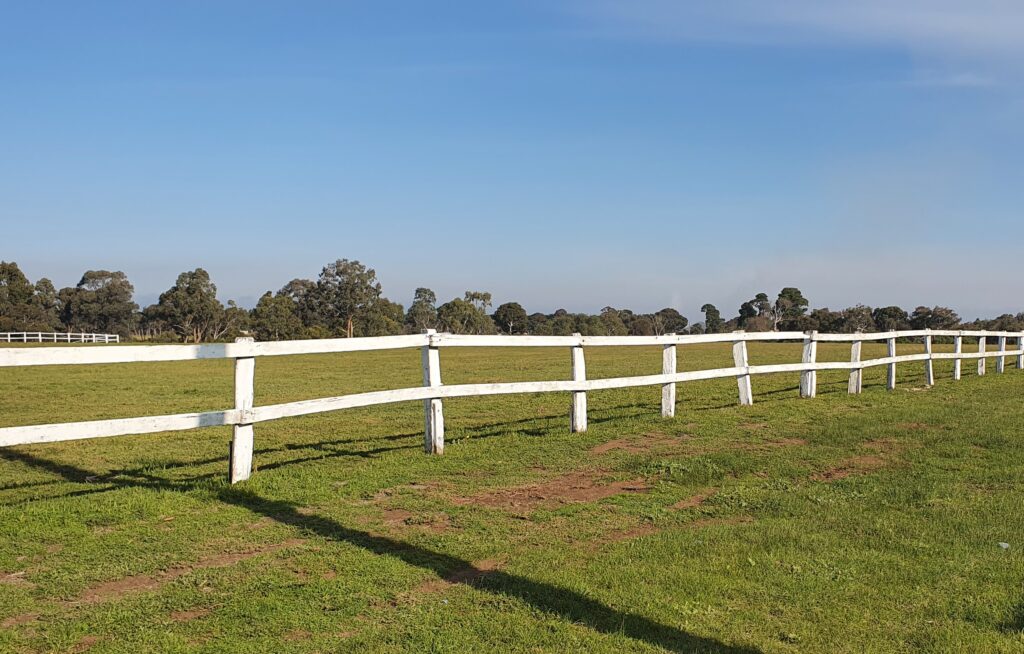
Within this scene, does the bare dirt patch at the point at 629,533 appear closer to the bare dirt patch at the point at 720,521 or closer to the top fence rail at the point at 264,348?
the bare dirt patch at the point at 720,521

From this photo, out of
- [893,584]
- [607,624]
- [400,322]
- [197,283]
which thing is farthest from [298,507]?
[400,322]

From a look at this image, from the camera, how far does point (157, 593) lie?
5.26 meters

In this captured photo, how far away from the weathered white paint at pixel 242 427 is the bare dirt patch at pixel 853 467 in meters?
6.10

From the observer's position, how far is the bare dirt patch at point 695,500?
7.67 metres

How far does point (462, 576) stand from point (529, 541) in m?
0.97

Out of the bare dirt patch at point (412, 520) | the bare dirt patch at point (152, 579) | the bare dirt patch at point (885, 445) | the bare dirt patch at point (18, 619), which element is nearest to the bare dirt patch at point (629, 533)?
the bare dirt patch at point (412, 520)

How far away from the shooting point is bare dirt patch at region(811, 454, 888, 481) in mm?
9063

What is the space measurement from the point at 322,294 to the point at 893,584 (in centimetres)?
13014

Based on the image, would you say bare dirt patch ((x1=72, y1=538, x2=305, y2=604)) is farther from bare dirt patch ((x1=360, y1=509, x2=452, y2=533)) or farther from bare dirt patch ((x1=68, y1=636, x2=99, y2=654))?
bare dirt patch ((x1=360, y1=509, x2=452, y2=533))

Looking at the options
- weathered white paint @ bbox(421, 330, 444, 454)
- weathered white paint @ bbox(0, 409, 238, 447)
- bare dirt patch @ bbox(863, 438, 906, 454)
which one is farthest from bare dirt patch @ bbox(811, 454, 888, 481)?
weathered white paint @ bbox(0, 409, 238, 447)

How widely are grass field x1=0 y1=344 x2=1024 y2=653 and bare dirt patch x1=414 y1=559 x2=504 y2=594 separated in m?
0.03

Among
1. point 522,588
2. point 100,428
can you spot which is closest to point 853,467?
point 522,588

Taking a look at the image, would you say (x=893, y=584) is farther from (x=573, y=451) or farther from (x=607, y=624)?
(x=573, y=451)

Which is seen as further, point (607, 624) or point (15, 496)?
point (15, 496)
